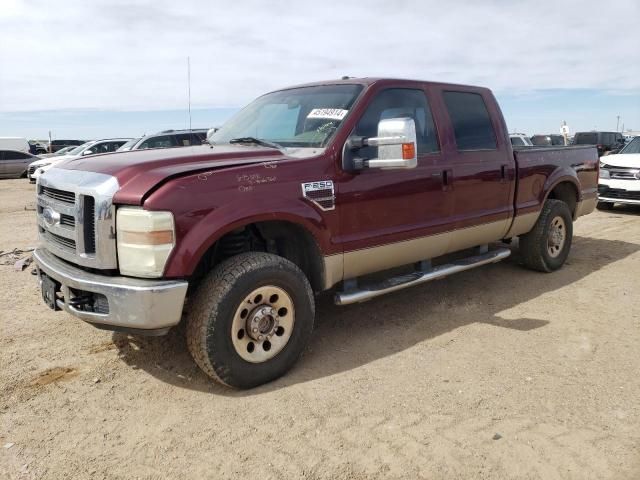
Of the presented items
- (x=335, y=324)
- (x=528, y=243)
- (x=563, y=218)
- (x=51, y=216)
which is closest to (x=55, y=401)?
(x=51, y=216)

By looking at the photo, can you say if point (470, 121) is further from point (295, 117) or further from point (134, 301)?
point (134, 301)

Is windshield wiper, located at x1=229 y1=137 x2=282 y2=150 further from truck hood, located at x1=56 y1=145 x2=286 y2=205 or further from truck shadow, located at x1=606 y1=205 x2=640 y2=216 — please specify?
truck shadow, located at x1=606 y1=205 x2=640 y2=216

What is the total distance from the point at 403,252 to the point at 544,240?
2326mm

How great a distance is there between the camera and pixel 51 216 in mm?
3393

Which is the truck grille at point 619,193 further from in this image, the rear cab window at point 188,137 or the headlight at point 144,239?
the headlight at point 144,239

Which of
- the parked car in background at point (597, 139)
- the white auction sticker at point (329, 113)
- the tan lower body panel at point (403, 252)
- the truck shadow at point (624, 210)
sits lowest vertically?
the truck shadow at point (624, 210)

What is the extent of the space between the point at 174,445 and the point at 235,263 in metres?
1.06

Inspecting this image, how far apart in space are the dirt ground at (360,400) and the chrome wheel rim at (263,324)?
0.24m

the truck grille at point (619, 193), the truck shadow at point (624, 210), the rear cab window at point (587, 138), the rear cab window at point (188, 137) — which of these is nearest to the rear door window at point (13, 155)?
the rear cab window at point (188, 137)

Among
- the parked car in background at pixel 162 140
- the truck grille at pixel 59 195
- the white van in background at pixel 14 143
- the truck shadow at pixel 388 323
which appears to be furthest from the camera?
the white van in background at pixel 14 143

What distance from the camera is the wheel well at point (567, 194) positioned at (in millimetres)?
6113

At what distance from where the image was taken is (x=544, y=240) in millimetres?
5703

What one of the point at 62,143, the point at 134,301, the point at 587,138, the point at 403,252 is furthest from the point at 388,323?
the point at 62,143

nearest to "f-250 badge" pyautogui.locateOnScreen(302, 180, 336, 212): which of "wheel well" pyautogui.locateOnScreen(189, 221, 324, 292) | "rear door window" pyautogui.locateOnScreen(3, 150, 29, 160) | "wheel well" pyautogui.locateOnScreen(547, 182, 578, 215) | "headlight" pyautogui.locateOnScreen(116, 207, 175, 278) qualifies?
"wheel well" pyautogui.locateOnScreen(189, 221, 324, 292)
